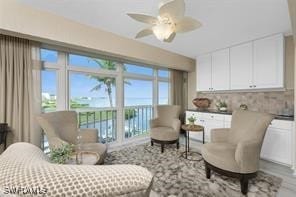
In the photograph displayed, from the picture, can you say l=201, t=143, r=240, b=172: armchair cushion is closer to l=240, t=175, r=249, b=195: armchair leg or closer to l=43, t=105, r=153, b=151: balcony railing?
l=240, t=175, r=249, b=195: armchair leg

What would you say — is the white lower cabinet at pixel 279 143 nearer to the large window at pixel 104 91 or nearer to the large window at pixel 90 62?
the large window at pixel 104 91

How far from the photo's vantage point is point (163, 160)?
2893 mm

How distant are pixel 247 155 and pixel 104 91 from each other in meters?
3.09

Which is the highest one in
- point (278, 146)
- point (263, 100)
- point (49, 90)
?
point (49, 90)

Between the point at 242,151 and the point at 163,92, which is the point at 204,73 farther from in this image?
the point at 242,151

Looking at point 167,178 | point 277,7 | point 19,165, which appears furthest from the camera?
point 167,178

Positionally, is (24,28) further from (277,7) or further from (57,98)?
(277,7)

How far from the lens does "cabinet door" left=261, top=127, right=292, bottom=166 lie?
265cm

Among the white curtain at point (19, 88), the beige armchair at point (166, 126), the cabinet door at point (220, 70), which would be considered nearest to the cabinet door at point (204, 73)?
the cabinet door at point (220, 70)

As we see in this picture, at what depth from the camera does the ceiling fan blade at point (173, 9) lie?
1.58 meters

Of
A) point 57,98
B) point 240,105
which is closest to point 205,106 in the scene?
point 240,105

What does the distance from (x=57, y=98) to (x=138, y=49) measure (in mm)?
1935

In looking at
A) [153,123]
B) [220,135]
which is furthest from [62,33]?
[220,135]

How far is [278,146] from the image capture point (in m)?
2.77
